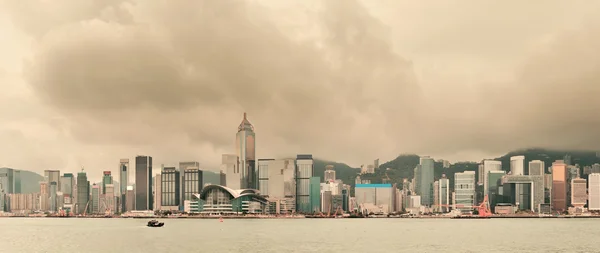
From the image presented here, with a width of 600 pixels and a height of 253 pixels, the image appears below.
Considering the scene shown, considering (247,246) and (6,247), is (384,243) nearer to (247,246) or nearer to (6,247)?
(247,246)

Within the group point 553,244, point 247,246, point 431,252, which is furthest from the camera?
point 553,244

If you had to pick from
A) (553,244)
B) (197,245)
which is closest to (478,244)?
(553,244)

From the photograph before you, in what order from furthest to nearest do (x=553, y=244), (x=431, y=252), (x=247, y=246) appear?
(x=553, y=244) < (x=247, y=246) < (x=431, y=252)

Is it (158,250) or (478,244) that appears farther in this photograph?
(478,244)

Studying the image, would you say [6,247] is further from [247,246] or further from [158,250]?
[247,246]

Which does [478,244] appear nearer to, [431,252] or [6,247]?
[431,252]

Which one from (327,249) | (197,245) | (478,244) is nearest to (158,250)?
(197,245)

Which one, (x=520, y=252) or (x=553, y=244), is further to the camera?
(x=553, y=244)

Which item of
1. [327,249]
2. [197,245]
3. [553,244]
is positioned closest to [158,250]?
[197,245]
